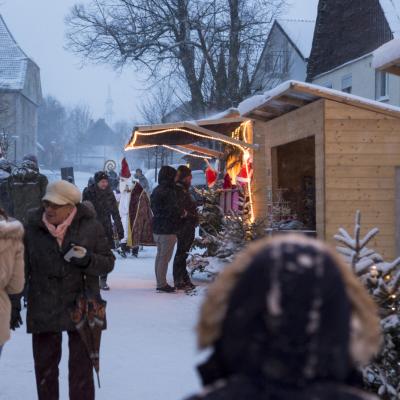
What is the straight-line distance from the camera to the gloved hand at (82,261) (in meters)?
4.89

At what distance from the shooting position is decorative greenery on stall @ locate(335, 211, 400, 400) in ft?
15.6

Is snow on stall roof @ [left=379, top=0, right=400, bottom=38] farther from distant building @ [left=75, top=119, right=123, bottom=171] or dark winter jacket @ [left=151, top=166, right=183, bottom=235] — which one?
distant building @ [left=75, top=119, right=123, bottom=171]

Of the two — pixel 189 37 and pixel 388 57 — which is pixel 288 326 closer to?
pixel 388 57

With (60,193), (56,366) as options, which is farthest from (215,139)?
(56,366)

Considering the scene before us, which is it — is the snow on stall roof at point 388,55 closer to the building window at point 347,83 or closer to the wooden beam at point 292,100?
the wooden beam at point 292,100

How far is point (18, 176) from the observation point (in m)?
10.3

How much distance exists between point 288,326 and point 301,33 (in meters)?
33.6

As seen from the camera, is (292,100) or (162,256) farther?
(162,256)

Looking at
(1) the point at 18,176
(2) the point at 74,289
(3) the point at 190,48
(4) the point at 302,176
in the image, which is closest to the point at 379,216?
(4) the point at 302,176

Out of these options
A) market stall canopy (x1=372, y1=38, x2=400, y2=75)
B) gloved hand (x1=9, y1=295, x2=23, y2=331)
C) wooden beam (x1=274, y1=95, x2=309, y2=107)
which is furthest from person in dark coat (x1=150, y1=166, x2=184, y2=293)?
gloved hand (x1=9, y1=295, x2=23, y2=331)

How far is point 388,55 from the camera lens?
283 inches

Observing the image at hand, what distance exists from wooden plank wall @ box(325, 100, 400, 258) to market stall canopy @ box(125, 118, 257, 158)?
9.58ft

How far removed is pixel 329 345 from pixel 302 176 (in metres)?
11.7

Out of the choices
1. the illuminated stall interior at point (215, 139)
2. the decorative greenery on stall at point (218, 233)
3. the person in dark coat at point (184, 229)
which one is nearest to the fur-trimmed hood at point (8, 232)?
the decorative greenery on stall at point (218, 233)
